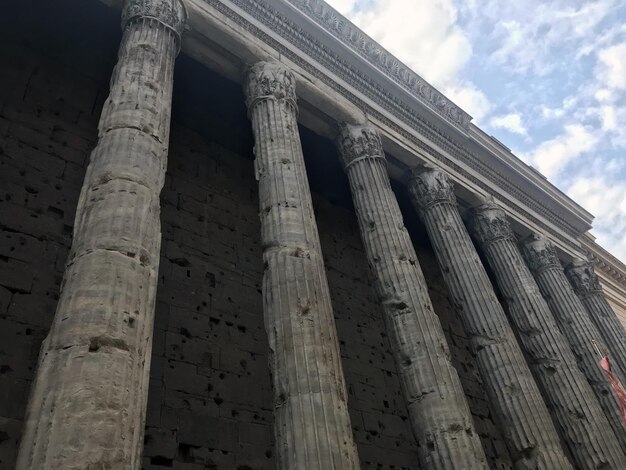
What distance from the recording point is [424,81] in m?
10.9

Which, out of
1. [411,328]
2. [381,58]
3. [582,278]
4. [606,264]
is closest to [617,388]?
[582,278]

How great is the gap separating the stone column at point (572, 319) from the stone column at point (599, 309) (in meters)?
0.92

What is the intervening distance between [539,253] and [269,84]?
7.52 m

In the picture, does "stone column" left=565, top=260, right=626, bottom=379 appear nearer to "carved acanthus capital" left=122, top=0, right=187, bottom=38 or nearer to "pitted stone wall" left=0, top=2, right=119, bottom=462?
"carved acanthus capital" left=122, top=0, right=187, bottom=38

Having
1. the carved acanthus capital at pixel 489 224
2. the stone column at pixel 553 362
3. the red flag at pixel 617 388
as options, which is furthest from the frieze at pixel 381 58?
the red flag at pixel 617 388

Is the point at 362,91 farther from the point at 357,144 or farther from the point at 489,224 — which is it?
the point at 489,224

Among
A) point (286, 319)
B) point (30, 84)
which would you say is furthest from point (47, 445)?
point (30, 84)

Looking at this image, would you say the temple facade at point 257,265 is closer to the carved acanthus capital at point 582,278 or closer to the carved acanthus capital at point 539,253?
the carved acanthus capital at point 539,253

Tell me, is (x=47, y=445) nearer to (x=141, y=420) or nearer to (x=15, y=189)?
(x=141, y=420)

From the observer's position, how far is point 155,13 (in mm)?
6355

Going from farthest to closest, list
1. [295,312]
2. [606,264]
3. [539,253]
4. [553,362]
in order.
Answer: [606,264]
[539,253]
[553,362]
[295,312]

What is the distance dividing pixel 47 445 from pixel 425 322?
14.9ft

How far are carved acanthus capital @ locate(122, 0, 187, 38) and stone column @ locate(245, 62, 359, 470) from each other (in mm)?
1427

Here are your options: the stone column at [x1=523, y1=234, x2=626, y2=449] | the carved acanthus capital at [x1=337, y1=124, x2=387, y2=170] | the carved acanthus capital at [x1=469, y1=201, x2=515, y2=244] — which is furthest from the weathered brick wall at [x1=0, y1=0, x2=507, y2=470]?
the carved acanthus capital at [x1=469, y1=201, x2=515, y2=244]
